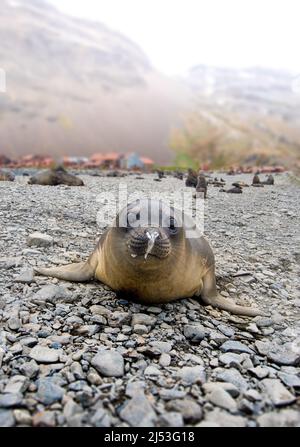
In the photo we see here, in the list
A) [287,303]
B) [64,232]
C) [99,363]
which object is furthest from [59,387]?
[64,232]

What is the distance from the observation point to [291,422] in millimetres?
2037

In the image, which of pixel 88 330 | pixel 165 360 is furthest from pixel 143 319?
pixel 165 360

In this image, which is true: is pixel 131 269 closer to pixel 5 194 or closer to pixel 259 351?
pixel 259 351

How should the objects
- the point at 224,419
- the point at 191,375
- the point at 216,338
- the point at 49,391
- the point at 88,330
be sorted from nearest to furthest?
the point at 224,419 → the point at 49,391 → the point at 191,375 → the point at 88,330 → the point at 216,338

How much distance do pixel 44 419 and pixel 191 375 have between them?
0.85 metres

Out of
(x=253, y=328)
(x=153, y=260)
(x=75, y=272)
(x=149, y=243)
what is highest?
(x=149, y=243)

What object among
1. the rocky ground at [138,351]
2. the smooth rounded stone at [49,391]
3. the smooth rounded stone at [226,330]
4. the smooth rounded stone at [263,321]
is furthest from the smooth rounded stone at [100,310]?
the smooth rounded stone at [263,321]

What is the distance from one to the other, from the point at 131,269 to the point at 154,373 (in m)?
0.84

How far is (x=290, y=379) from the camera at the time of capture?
248 cm

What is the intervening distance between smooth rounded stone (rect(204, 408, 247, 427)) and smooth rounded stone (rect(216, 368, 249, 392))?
10.6 inches

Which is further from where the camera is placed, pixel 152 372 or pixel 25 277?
pixel 25 277

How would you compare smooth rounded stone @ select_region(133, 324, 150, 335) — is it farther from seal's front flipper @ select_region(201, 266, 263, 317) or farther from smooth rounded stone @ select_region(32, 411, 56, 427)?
smooth rounded stone @ select_region(32, 411, 56, 427)

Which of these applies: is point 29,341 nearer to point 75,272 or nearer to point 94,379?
point 94,379

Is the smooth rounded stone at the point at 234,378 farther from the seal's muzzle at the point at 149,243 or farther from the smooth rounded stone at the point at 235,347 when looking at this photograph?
the seal's muzzle at the point at 149,243
